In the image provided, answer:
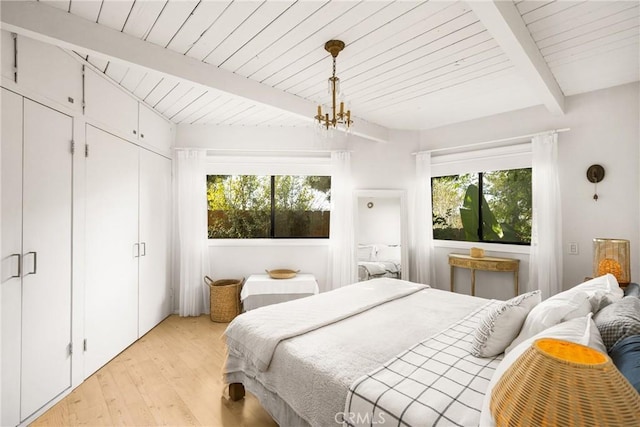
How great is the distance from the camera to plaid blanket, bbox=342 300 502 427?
112cm

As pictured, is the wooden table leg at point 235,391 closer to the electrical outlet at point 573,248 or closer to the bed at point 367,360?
the bed at point 367,360

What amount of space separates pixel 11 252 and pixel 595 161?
4870 mm

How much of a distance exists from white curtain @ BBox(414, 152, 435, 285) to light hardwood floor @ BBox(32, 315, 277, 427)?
274 centimetres

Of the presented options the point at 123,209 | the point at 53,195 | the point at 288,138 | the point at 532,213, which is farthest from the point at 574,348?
the point at 288,138

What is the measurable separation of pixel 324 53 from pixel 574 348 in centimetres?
226

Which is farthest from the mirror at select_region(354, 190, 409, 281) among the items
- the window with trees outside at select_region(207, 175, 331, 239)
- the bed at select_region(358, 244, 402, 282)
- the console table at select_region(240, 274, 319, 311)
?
the console table at select_region(240, 274, 319, 311)

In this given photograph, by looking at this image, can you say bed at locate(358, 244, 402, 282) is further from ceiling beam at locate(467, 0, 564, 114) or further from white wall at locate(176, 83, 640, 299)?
ceiling beam at locate(467, 0, 564, 114)

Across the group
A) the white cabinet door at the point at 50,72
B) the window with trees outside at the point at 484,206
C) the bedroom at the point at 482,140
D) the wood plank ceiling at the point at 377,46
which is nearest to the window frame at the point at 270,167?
the bedroom at the point at 482,140

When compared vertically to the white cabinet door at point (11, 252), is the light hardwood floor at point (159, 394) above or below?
below

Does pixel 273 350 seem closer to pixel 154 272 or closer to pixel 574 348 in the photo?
pixel 574 348

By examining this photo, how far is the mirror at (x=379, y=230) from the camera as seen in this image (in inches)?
169

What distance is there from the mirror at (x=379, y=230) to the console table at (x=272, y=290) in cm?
86

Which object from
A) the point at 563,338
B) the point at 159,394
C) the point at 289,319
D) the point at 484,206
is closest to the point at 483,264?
the point at 484,206

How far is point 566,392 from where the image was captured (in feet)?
2.38
